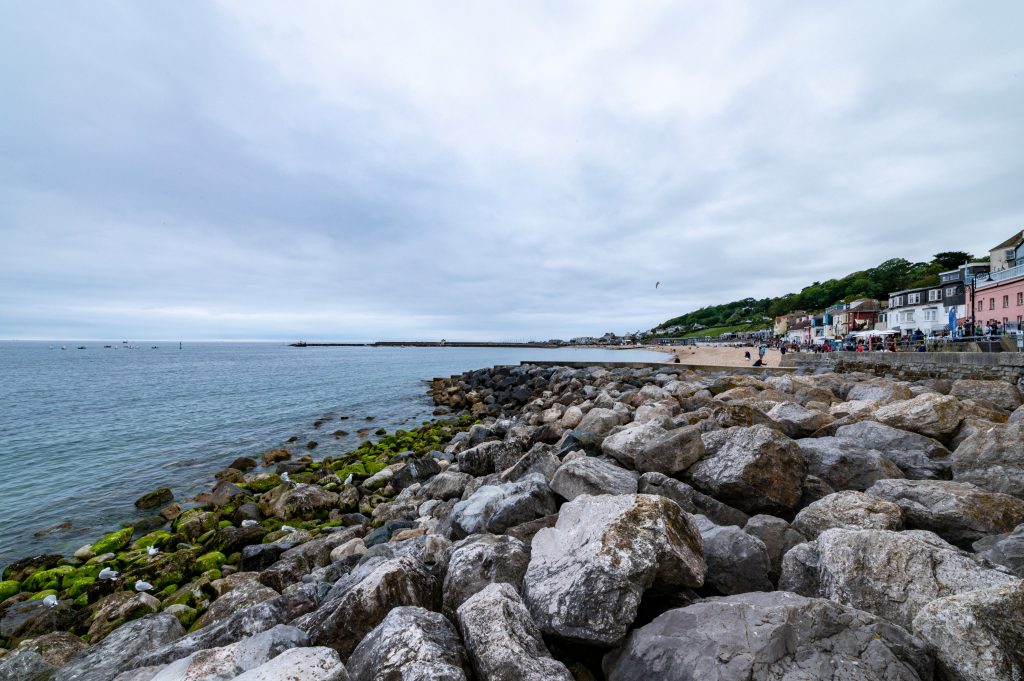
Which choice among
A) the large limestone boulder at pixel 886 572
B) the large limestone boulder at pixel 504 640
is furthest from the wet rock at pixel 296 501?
the large limestone boulder at pixel 886 572

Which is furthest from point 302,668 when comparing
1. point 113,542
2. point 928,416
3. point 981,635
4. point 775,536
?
point 113,542

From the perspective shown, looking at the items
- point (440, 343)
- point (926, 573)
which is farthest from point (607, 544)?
point (440, 343)

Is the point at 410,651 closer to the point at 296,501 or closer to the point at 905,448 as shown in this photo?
the point at 905,448

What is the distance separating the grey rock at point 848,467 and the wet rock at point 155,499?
13.5 meters

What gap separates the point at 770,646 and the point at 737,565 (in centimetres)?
98

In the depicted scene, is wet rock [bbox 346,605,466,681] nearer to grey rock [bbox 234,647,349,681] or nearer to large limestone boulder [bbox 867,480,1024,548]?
grey rock [bbox 234,647,349,681]

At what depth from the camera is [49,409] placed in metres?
25.4

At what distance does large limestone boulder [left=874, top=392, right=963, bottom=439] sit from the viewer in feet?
19.2

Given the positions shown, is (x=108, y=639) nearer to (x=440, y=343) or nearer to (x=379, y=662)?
(x=379, y=662)

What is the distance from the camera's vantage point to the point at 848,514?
3.81 metres

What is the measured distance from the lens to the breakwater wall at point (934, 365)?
1361 centimetres

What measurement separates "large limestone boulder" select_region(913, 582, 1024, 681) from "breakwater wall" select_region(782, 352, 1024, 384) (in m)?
15.9

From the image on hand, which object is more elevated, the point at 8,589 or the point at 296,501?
the point at 296,501

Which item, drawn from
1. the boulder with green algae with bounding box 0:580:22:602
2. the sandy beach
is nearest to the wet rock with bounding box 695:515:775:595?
the boulder with green algae with bounding box 0:580:22:602
